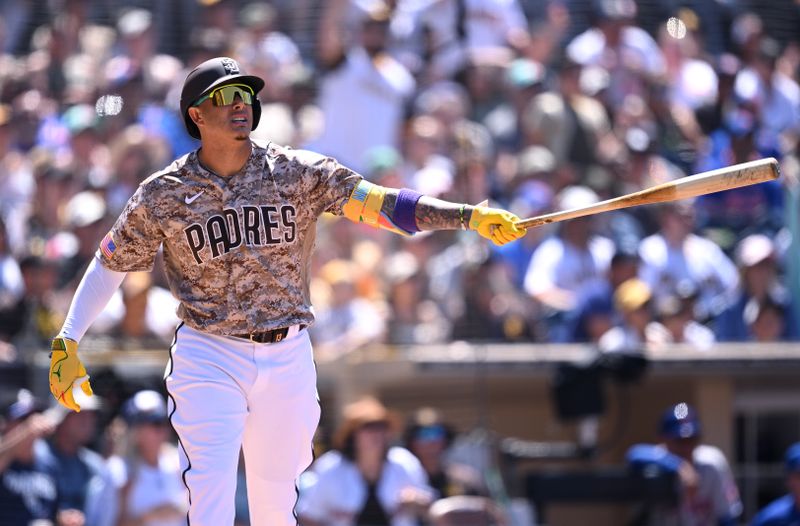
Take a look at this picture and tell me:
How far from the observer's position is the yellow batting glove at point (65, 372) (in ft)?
15.8

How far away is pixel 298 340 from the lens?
4.93 metres

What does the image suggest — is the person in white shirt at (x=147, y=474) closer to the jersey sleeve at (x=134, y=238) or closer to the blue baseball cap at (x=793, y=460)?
the jersey sleeve at (x=134, y=238)

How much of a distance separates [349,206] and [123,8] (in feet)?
24.2

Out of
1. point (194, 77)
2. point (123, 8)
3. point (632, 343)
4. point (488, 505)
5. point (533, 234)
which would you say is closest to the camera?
point (194, 77)

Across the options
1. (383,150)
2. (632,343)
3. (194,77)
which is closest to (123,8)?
(383,150)

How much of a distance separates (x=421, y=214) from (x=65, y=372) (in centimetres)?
130

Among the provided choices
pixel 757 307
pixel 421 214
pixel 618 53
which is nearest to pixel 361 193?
pixel 421 214

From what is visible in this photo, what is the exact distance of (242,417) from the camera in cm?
480

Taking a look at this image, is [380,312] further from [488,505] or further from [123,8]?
[123,8]

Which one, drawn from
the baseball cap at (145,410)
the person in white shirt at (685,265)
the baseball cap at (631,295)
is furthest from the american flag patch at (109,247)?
the person in white shirt at (685,265)

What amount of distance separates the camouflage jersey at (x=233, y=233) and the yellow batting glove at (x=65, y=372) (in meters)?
0.31

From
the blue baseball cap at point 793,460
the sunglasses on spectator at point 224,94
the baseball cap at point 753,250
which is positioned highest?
the sunglasses on spectator at point 224,94

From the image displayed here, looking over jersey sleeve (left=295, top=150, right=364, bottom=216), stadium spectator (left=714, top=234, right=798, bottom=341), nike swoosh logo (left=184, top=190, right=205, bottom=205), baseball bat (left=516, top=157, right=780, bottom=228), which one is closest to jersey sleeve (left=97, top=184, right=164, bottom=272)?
nike swoosh logo (left=184, top=190, right=205, bottom=205)

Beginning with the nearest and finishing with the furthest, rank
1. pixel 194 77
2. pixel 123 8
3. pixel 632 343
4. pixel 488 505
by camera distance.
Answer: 1. pixel 194 77
2. pixel 488 505
3. pixel 632 343
4. pixel 123 8
